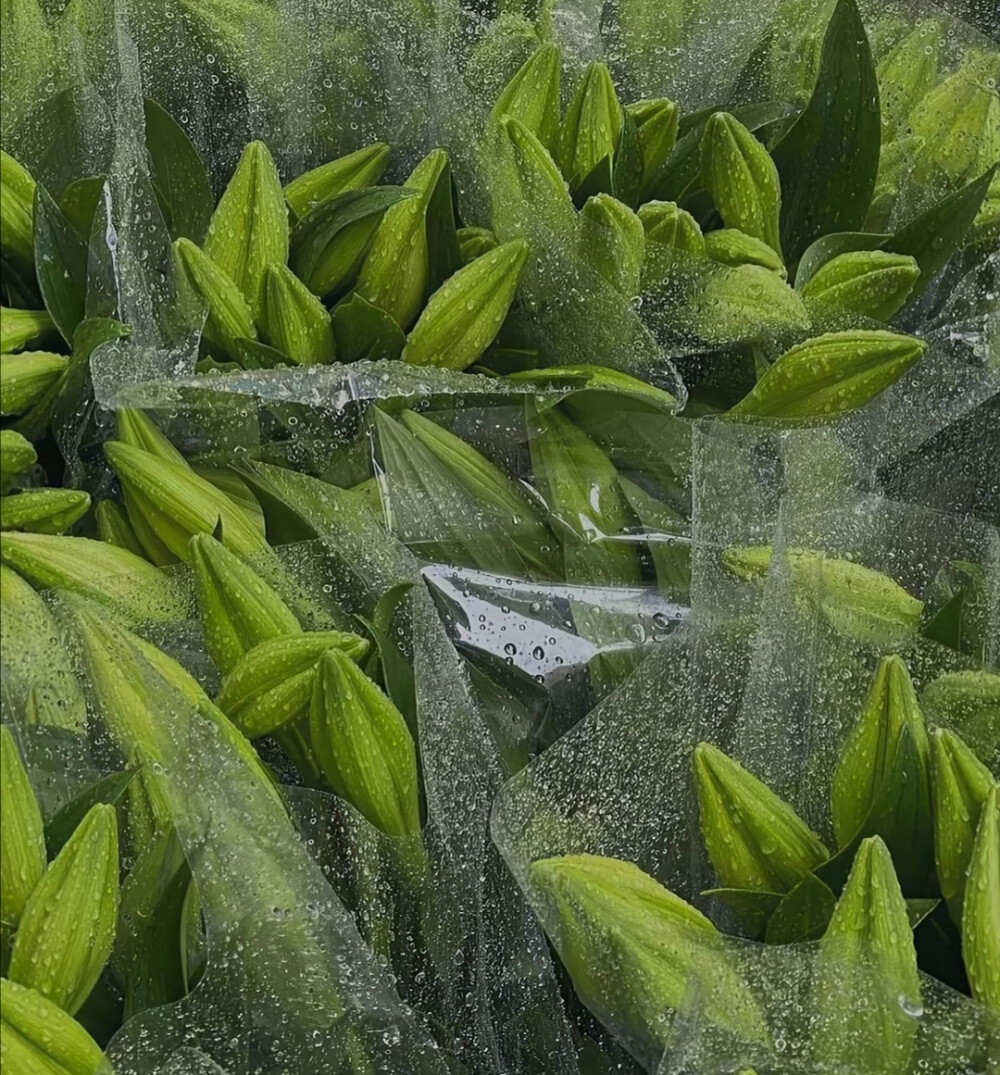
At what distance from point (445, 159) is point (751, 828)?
357 mm

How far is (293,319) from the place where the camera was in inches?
24.3

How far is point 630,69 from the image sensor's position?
0.82 metres

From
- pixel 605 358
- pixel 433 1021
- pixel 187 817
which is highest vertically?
pixel 605 358

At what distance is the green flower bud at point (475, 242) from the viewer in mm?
695

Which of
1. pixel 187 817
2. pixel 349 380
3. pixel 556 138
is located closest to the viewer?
pixel 187 817

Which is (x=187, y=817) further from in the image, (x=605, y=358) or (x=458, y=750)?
(x=605, y=358)

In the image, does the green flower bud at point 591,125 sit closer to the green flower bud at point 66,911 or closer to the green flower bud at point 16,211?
the green flower bud at point 16,211

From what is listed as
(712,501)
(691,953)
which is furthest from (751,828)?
(712,501)

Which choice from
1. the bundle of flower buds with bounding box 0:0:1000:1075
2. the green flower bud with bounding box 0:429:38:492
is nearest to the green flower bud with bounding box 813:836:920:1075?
Answer: the bundle of flower buds with bounding box 0:0:1000:1075

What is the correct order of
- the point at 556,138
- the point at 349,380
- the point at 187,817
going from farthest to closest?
the point at 556,138, the point at 349,380, the point at 187,817

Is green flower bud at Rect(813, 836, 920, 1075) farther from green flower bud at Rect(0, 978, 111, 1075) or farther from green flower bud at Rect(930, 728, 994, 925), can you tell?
green flower bud at Rect(0, 978, 111, 1075)

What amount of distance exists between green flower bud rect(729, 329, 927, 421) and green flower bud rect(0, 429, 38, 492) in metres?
0.34

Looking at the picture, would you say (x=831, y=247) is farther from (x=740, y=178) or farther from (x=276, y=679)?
(x=276, y=679)

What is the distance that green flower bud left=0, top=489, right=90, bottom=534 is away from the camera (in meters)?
0.53
